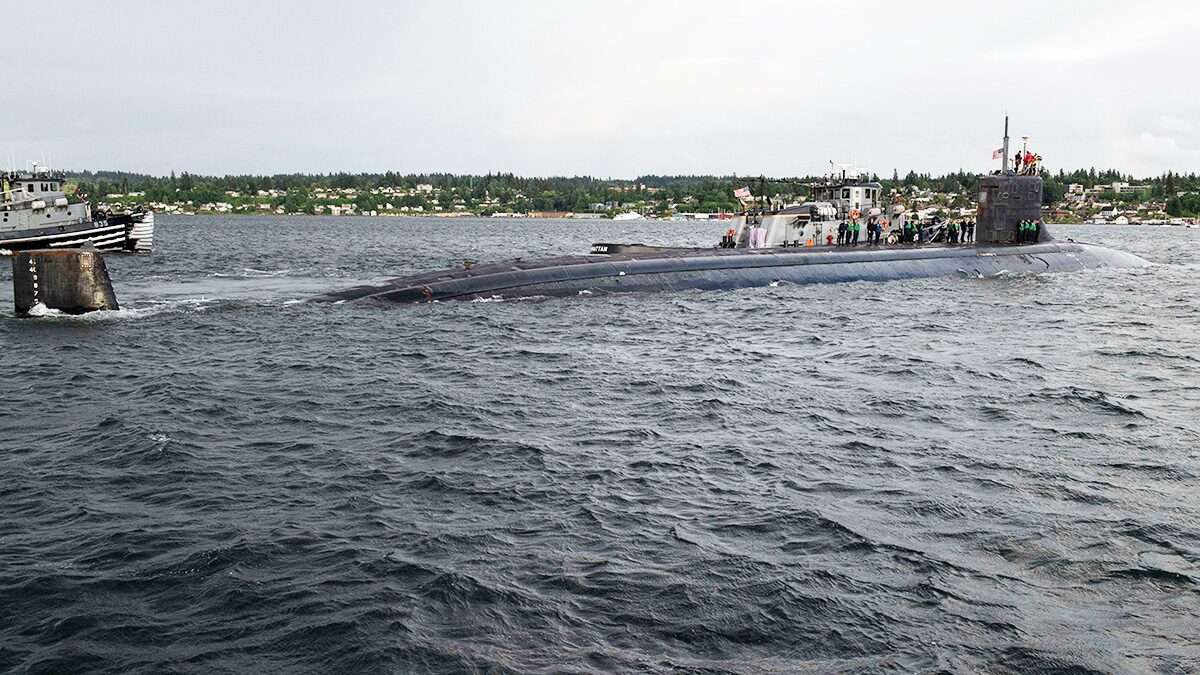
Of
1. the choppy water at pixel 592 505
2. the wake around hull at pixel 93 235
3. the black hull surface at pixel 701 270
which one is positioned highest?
the wake around hull at pixel 93 235

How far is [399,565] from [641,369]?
13.2 meters

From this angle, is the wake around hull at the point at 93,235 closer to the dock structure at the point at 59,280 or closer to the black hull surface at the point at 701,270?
the dock structure at the point at 59,280

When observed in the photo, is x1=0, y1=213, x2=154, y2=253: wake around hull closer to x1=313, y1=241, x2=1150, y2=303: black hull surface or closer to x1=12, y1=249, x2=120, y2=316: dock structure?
x1=12, y1=249, x2=120, y2=316: dock structure

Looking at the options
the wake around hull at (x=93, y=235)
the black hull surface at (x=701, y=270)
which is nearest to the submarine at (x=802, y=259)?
the black hull surface at (x=701, y=270)

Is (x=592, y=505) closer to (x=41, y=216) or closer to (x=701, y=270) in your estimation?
(x=701, y=270)

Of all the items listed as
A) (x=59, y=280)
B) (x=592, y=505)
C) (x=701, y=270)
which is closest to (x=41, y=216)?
(x=59, y=280)

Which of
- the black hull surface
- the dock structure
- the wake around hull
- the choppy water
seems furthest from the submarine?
the wake around hull

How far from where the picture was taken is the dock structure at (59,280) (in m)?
30.2

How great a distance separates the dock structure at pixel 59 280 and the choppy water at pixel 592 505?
Result: 3.13 meters

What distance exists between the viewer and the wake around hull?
58.6 meters

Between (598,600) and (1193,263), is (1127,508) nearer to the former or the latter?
(598,600)

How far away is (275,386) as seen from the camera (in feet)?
70.6

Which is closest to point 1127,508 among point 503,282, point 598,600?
point 598,600

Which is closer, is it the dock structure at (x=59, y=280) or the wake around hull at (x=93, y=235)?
the dock structure at (x=59, y=280)
